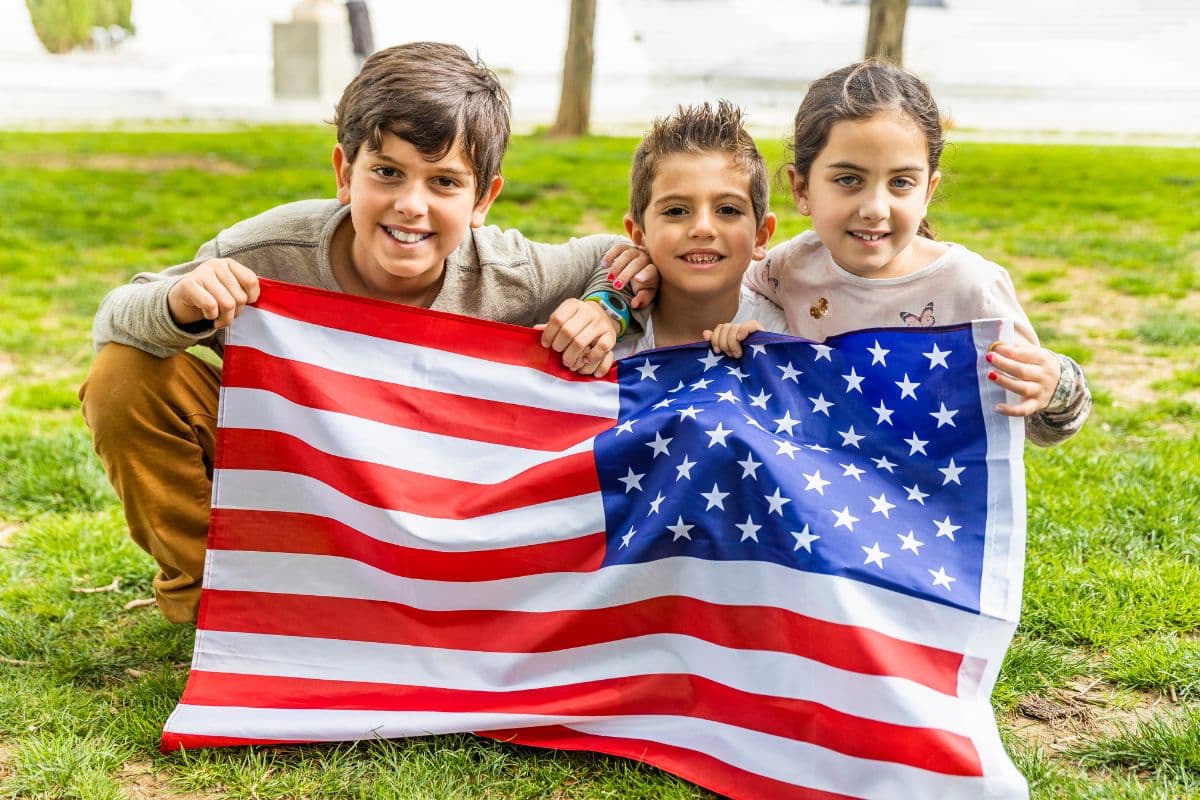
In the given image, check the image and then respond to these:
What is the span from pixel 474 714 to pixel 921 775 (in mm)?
1043

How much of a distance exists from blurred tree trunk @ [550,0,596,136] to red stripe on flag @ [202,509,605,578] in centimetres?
1404

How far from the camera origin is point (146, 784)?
264 cm

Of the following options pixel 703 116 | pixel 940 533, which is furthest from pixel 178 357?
pixel 940 533

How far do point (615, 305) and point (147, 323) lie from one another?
1.20m

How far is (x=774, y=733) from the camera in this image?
99.7 inches

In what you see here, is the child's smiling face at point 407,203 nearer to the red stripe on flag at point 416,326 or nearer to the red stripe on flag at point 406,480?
the red stripe on flag at point 416,326

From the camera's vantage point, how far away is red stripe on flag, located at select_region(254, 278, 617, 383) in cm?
294

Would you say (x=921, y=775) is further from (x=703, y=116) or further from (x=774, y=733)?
(x=703, y=116)

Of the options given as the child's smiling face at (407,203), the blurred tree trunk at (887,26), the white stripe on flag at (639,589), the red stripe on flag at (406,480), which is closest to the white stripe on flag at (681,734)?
the white stripe on flag at (639,589)

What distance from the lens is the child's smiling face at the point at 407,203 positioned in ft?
9.73

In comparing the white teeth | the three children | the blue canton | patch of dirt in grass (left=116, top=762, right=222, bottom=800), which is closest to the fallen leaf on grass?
the three children

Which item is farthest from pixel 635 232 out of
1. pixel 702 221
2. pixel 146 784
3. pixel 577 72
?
pixel 577 72

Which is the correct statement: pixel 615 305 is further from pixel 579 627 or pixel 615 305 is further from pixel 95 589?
pixel 95 589

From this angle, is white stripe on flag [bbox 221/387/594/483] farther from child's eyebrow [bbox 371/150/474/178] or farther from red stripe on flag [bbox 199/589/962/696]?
child's eyebrow [bbox 371/150/474/178]
